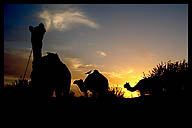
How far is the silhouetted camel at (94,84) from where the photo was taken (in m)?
13.0

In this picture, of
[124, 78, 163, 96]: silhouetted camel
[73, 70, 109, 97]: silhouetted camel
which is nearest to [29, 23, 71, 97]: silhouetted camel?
[73, 70, 109, 97]: silhouetted camel

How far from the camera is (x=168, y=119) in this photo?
19.8 feet

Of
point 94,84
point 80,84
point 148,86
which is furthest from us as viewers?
point 94,84

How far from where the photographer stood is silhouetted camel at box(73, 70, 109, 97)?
42.7 ft

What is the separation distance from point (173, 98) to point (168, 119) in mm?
1235

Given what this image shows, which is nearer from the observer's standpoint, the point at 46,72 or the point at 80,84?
the point at 46,72

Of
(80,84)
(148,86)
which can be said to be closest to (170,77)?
(148,86)

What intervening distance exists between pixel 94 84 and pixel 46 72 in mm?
4010

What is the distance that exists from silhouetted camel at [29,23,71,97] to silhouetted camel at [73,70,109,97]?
199 cm

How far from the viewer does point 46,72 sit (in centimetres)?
973

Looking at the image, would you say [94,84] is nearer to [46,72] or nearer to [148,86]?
[148,86]

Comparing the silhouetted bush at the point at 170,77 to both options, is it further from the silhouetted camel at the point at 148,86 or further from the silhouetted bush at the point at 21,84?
the silhouetted bush at the point at 21,84

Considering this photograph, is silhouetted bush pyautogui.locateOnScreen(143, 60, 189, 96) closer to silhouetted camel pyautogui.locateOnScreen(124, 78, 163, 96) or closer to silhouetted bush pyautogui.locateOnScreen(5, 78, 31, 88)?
silhouetted camel pyautogui.locateOnScreen(124, 78, 163, 96)

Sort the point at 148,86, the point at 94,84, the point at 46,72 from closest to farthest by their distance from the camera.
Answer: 1. the point at 46,72
2. the point at 148,86
3. the point at 94,84
